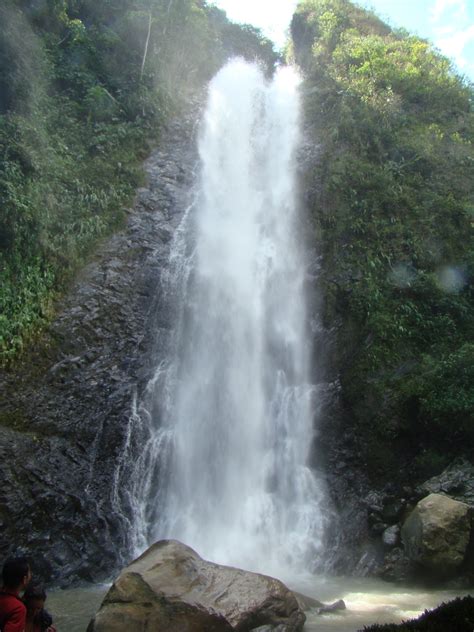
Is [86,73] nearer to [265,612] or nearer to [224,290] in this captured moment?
[224,290]

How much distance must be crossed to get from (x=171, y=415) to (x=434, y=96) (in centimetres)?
1897

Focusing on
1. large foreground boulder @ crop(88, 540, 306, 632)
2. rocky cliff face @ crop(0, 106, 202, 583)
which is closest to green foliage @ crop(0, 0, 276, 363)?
rocky cliff face @ crop(0, 106, 202, 583)

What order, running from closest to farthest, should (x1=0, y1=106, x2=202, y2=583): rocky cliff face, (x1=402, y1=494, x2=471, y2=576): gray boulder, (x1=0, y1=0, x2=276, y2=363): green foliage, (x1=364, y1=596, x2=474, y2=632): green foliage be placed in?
(x1=364, y1=596, x2=474, y2=632): green foliage < (x1=402, y1=494, x2=471, y2=576): gray boulder < (x1=0, y1=106, x2=202, y2=583): rocky cliff face < (x1=0, y1=0, x2=276, y2=363): green foliage

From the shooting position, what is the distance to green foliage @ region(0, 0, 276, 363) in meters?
14.2

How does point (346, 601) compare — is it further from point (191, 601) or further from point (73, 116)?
point (73, 116)

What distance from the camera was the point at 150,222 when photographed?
59.2 ft

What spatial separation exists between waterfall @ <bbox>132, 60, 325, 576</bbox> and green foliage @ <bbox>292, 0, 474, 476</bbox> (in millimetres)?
1494

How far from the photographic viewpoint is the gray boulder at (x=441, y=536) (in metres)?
9.02

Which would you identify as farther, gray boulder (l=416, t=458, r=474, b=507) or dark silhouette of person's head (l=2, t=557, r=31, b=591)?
gray boulder (l=416, t=458, r=474, b=507)

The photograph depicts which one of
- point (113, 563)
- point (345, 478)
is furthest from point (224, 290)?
point (113, 563)

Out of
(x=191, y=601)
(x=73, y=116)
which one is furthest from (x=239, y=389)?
(x=73, y=116)

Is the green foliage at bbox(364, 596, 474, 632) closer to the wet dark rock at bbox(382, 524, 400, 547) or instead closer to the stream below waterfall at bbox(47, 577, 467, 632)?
the stream below waterfall at bbox(47, 577, 467, 632)

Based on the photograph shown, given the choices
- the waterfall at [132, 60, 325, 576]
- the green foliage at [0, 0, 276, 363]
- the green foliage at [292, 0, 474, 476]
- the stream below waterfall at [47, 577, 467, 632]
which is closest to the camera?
the stream below waterfall at [47, 577, 467, 632]

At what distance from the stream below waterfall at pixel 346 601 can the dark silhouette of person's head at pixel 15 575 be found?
4.20 m
